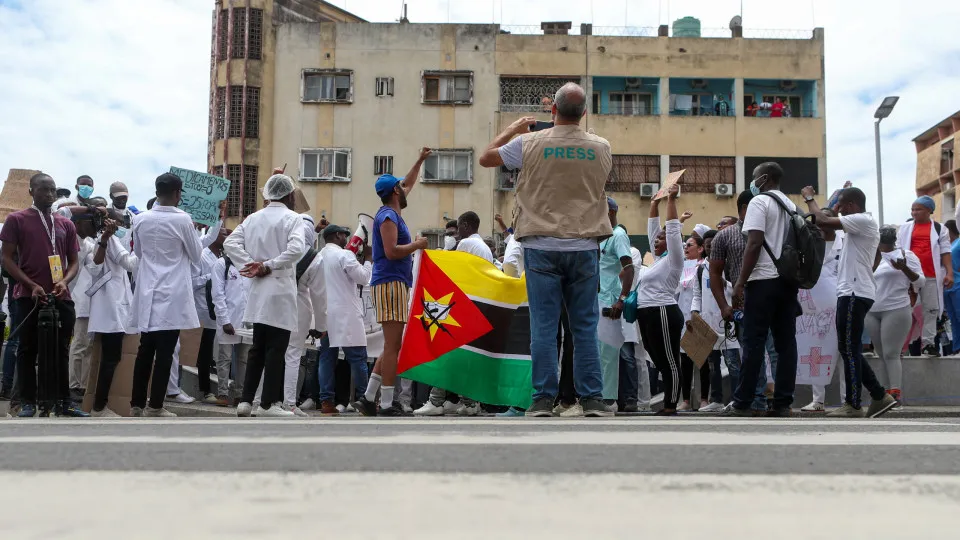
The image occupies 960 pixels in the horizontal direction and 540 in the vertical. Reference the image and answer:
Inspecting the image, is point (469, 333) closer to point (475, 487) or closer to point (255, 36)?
point (475, 487)

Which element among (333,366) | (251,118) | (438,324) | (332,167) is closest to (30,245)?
(438,324)

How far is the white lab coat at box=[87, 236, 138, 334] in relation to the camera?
29.0 ft

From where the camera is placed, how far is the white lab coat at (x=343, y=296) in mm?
10477

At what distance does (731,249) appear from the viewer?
29.1 ft

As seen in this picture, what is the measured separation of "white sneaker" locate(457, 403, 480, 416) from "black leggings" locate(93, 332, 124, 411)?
2857 millimetres

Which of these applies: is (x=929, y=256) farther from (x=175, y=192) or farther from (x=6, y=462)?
(x=6, y=462)

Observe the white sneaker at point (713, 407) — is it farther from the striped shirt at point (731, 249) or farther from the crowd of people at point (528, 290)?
the striped shirt at point (731, 249)

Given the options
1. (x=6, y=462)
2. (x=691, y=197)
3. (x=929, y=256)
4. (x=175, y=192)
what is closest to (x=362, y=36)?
(x=691, y=197)

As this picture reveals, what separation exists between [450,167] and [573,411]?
35558 mm

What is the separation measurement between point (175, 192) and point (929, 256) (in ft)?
29.0

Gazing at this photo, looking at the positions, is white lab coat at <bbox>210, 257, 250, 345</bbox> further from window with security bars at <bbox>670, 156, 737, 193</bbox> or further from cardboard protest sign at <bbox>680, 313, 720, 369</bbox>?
window with security bars at <bbox>670, 156, 737, 193</bbox>

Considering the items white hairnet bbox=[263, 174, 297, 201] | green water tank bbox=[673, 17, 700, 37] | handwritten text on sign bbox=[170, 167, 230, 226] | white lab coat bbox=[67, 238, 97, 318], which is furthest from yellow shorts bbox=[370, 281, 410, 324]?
green water tank bbox=[673, 17, 700, 37]

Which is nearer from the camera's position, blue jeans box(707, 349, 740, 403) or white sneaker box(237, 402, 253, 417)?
white sneaker box(237, 402, 253, 417)

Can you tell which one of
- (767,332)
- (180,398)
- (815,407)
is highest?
(767,332)
